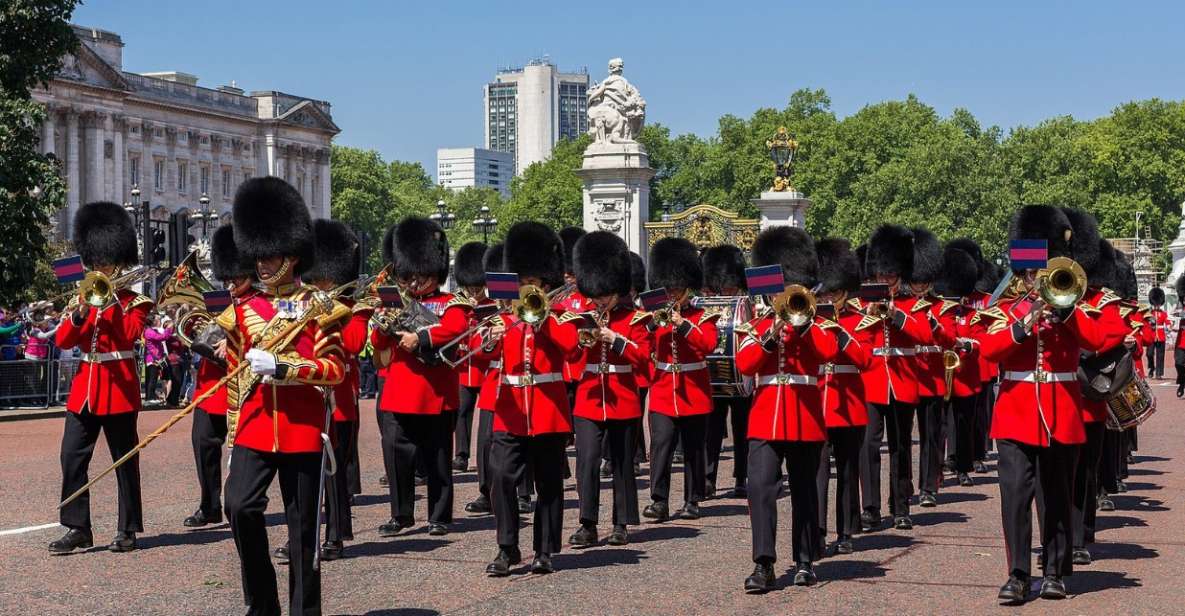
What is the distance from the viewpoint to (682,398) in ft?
35.5

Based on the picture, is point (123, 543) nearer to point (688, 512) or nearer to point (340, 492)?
point (340, 492)

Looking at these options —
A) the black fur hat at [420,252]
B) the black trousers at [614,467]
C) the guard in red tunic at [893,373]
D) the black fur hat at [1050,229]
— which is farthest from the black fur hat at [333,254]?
the black fur hat at [1050,229]

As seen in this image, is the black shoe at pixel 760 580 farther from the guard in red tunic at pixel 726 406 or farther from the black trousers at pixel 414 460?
the guard in red tunic at pixel 726 406

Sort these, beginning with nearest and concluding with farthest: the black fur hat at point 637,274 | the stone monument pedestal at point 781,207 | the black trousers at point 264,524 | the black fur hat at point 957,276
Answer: the black trousers at point 264,524
the black fur hat at point 637,274
the black fur hat at point 957,276
the stone monument pedestal at point 781,207

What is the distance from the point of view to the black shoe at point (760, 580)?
795cm

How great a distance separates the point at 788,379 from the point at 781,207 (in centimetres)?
2089

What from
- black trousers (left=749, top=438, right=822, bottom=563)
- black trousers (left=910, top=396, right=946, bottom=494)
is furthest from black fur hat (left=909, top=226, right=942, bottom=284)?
black trousers (left=749, top=438, right=822, bottom=563)

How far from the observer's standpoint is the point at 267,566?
22.3 feet

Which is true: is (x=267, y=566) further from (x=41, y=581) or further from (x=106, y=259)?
(x=106, y=259)

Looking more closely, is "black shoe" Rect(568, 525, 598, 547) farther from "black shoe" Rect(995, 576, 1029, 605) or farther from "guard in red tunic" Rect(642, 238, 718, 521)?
"black shoe" Rect(995, 576, 1029, 605)

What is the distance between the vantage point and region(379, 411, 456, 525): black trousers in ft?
32.7

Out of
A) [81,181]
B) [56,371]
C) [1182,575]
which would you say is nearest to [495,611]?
[1182,575]

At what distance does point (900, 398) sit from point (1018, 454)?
2.81 meters

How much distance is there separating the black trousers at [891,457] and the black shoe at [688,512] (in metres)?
1.05
